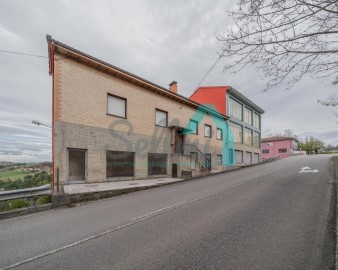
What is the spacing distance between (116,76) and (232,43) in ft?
29.3

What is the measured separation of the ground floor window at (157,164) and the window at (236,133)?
13732 mm

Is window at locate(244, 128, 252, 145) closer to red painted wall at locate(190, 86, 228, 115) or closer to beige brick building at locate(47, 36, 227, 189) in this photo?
red painted wall at locate(190, 86, 228, 115)

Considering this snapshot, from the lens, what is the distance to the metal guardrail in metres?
6.87

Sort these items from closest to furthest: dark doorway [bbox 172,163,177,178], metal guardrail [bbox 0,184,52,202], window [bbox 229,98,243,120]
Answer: metal guardrail [bbox 0,184,52,202] → dark doorway [bbox 172,163,177,178] → window [bbox 229,98,243,120]

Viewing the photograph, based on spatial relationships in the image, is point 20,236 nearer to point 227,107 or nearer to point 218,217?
point 218,217

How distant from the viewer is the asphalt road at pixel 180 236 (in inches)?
134

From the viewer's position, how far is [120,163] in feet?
42.7

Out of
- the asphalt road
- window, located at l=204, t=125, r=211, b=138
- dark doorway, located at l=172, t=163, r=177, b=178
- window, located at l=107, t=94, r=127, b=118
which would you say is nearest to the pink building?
window, located at l=204, t=125, r=211, b=138

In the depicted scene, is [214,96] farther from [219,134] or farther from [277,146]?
[277,146]

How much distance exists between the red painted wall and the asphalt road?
2031cm

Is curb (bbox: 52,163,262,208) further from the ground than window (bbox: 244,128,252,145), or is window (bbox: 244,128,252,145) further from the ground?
window (bbox: 244,128,252,145)

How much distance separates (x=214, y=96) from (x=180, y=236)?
24740 millimetres

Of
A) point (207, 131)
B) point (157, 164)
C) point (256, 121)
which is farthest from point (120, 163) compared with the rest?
point (256, 121)

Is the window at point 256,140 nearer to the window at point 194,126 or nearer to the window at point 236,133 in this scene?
the window at point 236,133
